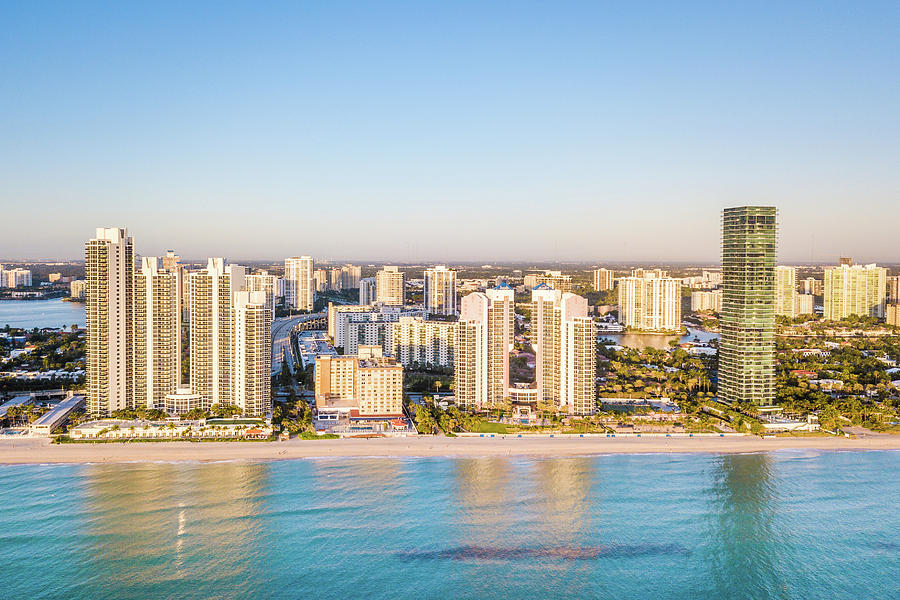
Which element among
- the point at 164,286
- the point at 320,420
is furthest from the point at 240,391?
the point at 164,286

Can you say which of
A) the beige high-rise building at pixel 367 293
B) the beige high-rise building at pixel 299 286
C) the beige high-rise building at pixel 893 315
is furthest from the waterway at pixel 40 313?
the beige high-rise building at pixel 893 315

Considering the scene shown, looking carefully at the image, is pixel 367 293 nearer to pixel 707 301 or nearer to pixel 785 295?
pixel 707 301

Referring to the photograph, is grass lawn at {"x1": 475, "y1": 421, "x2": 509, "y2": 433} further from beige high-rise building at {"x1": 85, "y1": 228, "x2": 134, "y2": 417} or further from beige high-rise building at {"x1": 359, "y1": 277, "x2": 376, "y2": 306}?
beige high-rise building at {"x1": 359, "y1": 277, "x2": 376, "y2": 306}

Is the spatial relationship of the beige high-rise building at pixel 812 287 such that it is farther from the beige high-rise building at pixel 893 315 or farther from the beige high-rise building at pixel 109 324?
the beige high-rise building at pixel 109 324

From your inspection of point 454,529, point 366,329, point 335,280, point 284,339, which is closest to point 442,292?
point 284,339

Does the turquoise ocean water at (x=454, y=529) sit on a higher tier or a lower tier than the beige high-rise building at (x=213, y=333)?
lower
